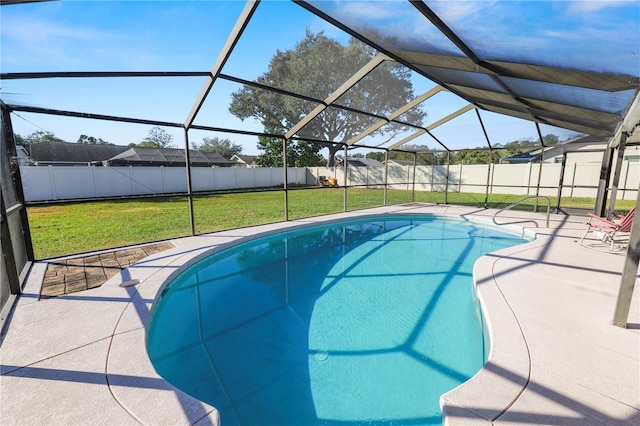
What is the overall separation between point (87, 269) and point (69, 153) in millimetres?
17385

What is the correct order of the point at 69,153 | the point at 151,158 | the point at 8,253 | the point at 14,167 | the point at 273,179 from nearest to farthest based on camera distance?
the point at 8,253, the point at 14,167, the point at 151,158, the point at 69,153, the point at 273,179

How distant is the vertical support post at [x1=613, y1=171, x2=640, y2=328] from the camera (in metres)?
2.29

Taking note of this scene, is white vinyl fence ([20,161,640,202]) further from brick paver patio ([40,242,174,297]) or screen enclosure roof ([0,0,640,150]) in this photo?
A: brick paver patio ([40,242,174,297])

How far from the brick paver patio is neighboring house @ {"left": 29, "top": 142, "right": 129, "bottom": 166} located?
1290cm

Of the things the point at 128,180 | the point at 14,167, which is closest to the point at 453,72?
the point at 14,167

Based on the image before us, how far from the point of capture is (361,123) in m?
11.5

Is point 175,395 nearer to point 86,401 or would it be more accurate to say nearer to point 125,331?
point 86,401

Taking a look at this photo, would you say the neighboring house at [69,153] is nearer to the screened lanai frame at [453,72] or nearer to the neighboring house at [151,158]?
the neighboring house at [151,158]

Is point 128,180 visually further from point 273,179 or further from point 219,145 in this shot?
point 219,145

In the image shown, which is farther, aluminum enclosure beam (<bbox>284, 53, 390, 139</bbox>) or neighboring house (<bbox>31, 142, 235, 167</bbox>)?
neighboring house (<bbox>31, 142, 235, 167</bbox>)

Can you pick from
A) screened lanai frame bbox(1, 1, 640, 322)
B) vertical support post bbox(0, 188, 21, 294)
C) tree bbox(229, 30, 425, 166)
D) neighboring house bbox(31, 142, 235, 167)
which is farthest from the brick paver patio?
neighboring house bbox(31, 142, 235, 167)

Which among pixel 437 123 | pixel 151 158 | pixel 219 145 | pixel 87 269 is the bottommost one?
pixel 87 269

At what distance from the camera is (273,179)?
67.4 ft

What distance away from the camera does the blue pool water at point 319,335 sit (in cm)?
230
